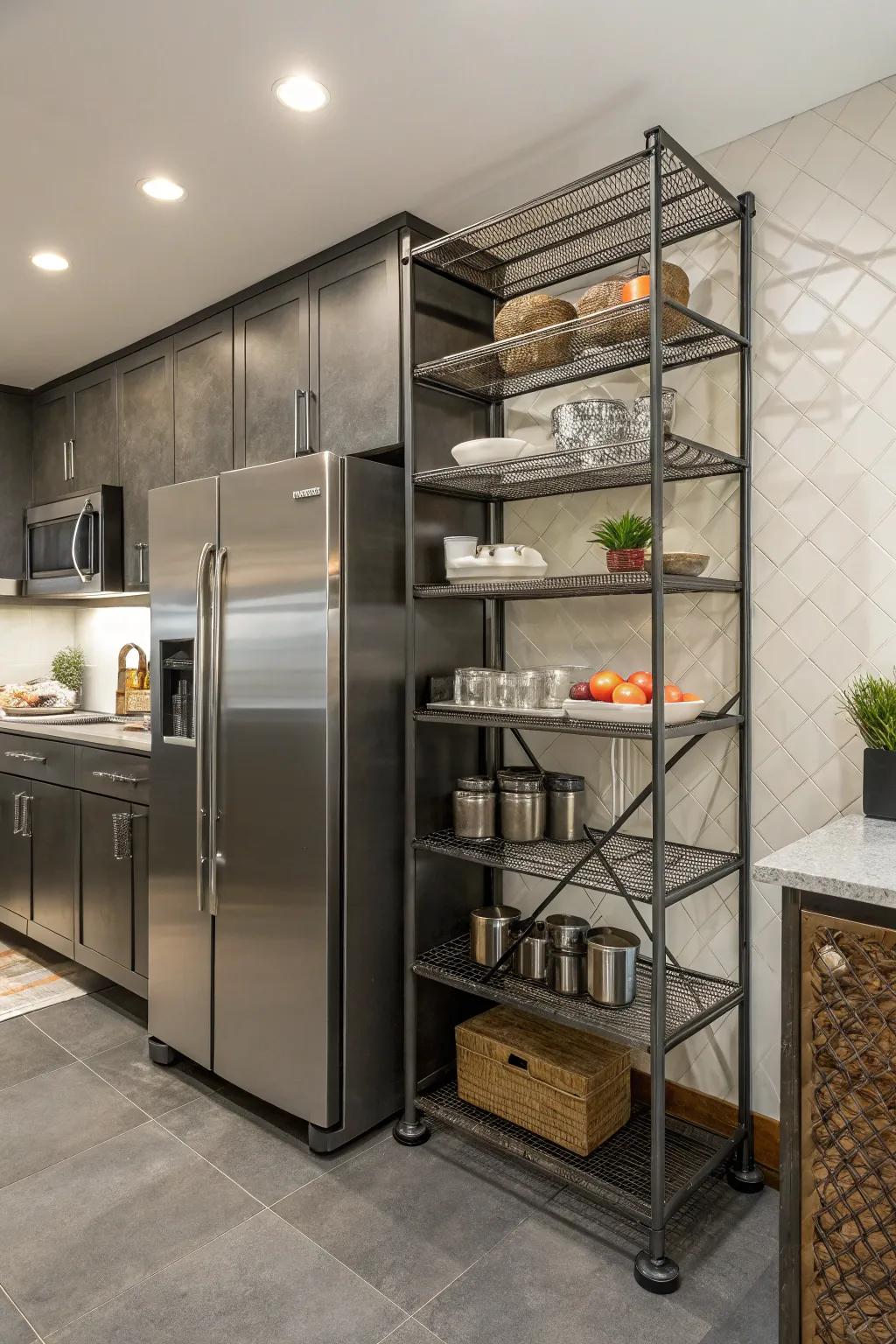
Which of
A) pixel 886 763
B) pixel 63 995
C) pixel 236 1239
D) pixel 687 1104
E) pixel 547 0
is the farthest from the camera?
pixel 63 995

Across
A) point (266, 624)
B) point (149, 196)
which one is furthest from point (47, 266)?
point (266, 624)

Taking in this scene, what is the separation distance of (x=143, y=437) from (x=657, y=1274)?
3.29 meters

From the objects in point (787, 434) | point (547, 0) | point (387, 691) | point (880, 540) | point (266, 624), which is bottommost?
point (387, 691)

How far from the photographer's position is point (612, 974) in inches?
79.2

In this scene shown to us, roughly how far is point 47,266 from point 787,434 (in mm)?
2414

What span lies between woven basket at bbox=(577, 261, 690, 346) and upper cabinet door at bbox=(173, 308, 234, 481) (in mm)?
1464

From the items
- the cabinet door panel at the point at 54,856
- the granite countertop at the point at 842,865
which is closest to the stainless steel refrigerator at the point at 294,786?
the cabinet door panel at the point at 54,856

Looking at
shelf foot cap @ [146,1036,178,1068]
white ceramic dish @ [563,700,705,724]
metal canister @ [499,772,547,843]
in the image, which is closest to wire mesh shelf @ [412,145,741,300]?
white ceramic dish @ [563,700,705,724]

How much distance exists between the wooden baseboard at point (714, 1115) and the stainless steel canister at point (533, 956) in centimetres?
54

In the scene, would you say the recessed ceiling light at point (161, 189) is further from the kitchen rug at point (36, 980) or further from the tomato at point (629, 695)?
the kitchen rug at point (36, 980)

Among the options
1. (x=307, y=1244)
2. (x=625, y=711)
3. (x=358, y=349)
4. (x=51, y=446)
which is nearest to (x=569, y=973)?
(x=625, y=711)

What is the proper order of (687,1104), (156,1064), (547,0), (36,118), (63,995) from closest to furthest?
(547,0)
(36,118)
(687,1104)
(156,1064)
(63,995)

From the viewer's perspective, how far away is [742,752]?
215 cm

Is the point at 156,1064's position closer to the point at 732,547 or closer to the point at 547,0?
the point at 732,547
